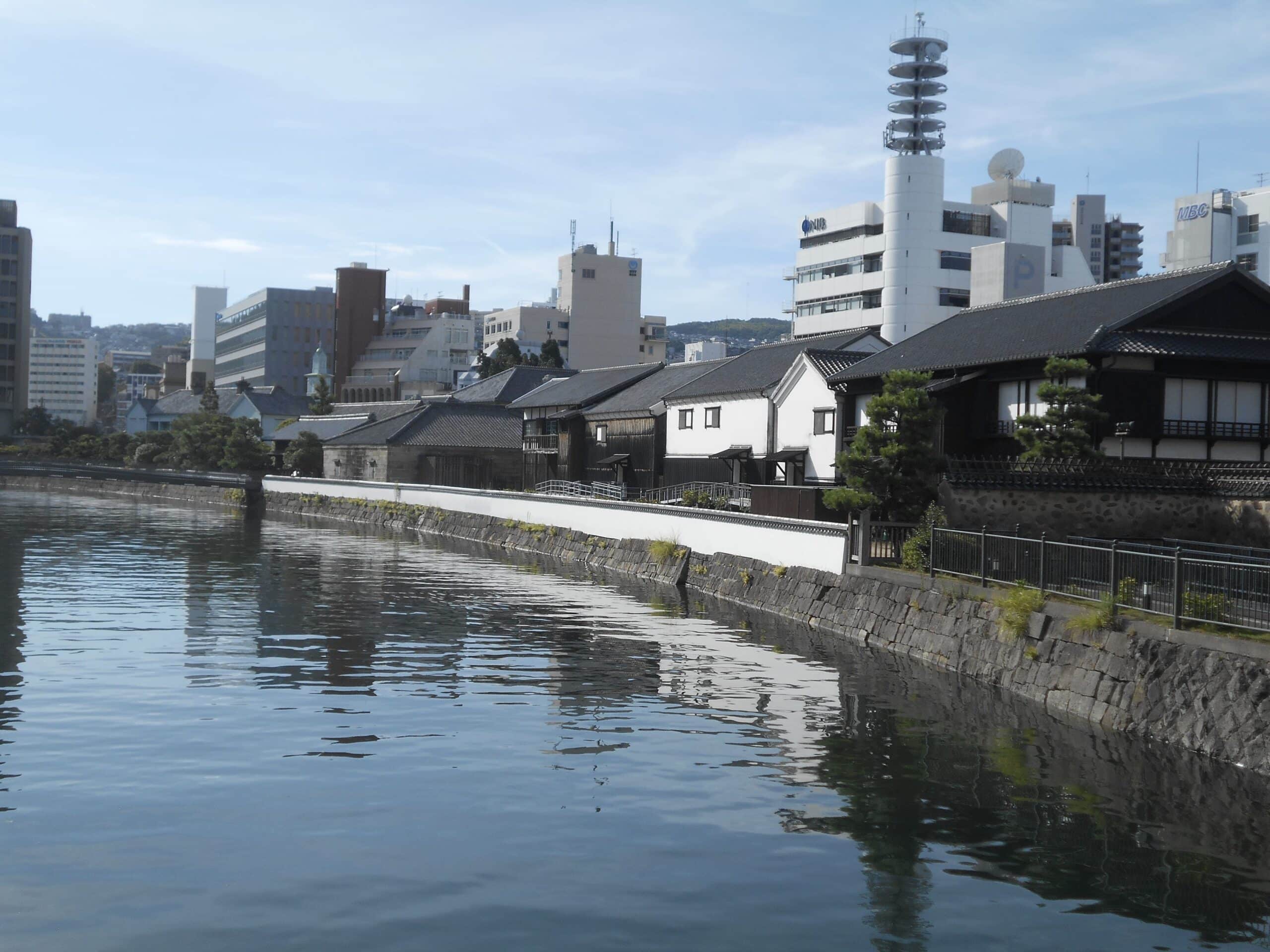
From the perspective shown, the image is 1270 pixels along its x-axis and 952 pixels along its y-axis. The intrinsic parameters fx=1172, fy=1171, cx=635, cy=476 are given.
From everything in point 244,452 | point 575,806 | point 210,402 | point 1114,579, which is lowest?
point 575,806

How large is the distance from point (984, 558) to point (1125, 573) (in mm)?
3969

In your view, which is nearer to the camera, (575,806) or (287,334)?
(575,806)

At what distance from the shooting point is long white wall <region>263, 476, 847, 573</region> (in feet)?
112

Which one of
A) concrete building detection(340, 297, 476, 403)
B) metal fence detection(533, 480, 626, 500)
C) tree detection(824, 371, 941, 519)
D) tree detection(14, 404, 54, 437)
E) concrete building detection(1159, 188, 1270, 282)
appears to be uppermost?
concrete building detection(1159, 188, 1270, 282)

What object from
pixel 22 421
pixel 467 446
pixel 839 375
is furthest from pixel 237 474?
pixel 22 421

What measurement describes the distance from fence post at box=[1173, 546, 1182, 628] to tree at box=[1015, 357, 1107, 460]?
15.2 m

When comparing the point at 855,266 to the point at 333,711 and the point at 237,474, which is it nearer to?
the point at 237,474

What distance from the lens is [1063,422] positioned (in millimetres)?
34750

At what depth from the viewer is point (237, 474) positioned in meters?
96.6

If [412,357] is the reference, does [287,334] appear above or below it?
above

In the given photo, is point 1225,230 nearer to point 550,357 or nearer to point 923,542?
point 550,357

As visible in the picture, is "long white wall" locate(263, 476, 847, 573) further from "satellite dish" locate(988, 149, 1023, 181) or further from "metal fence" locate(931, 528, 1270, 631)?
"satellite dish" locate(988, 149, 1023, 181)

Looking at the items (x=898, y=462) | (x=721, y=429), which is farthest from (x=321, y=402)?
(x=898, y=462)

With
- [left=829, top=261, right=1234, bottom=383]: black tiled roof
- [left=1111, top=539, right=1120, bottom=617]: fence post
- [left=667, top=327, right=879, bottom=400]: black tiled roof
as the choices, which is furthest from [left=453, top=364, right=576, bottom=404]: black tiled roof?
[left=1111, top=539, right=1120, bottom=617]: fence post
